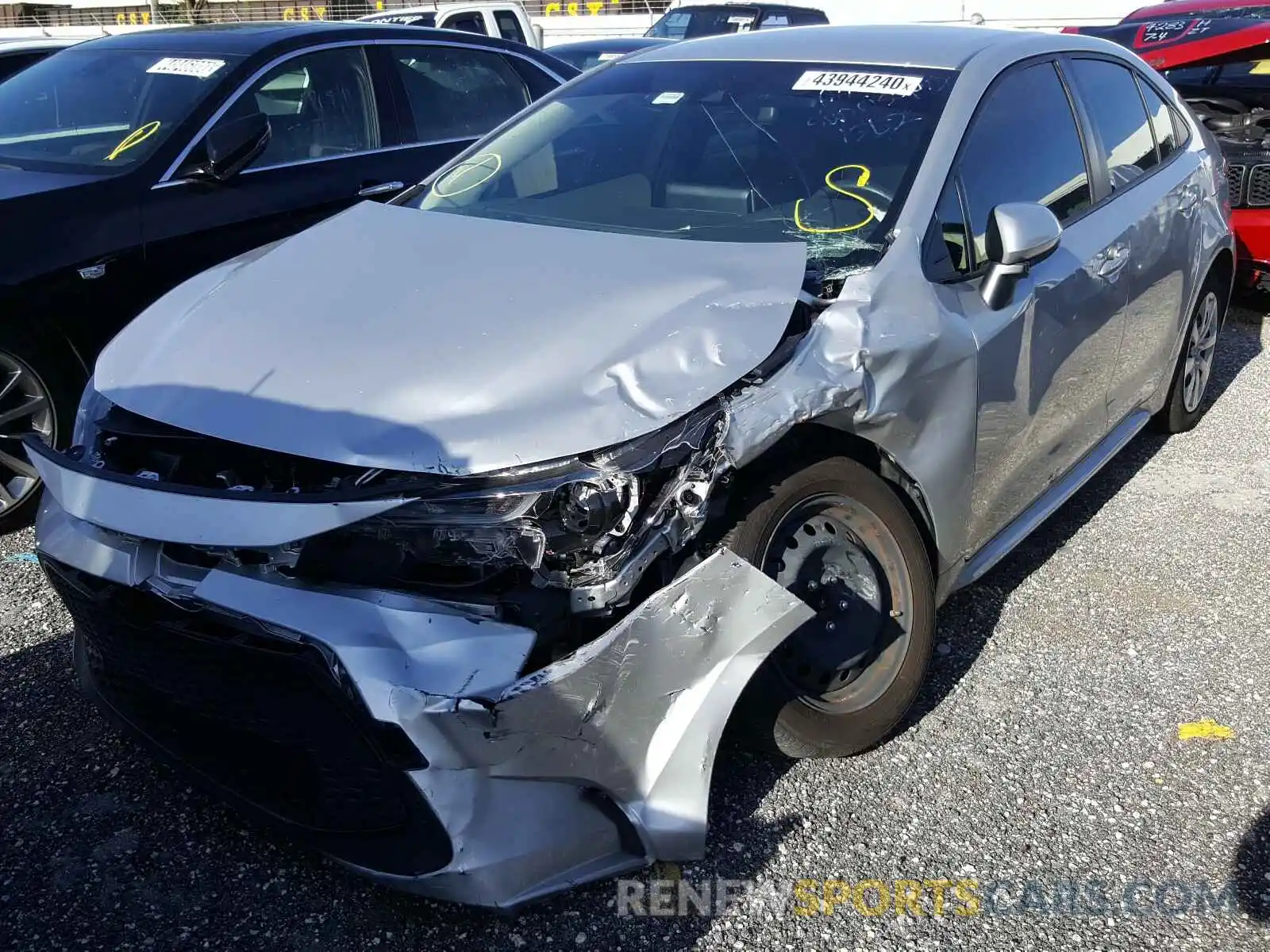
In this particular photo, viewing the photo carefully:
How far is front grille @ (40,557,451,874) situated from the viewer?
7.25ft

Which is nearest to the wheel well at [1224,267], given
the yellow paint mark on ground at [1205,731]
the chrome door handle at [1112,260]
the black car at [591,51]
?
the chrome door handle at [1112,260]

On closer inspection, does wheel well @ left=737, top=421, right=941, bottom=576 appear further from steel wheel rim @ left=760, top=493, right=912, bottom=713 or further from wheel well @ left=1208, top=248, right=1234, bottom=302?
wheel well @ left=1208, top=248, right=1234, bottom=302

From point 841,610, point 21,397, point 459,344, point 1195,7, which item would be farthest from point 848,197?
point 1195,7

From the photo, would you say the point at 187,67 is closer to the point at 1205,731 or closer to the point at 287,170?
the point at 287,170

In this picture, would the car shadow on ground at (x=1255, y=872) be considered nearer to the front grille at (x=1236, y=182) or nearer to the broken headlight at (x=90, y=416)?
the broken headlight at (x=90, y=416)

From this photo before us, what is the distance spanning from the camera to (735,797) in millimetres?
2912

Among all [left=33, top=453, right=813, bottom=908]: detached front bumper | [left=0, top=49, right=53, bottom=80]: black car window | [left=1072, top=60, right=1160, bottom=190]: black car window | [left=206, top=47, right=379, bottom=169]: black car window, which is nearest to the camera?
[left=33, top=453, right=813, bottom=908]: detached front bumper

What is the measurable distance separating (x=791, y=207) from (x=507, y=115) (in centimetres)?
349

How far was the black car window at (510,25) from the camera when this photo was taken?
13.6 meters

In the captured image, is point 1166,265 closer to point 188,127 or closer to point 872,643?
point 872,643

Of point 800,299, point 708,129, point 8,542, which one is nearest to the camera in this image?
point 800,299

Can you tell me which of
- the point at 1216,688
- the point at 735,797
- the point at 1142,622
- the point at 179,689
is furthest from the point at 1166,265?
the point at 179,689

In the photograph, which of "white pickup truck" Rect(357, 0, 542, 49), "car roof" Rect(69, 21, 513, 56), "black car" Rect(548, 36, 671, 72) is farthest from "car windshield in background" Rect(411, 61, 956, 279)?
"white pickup truck" Rect(357, 0, 542, 49)

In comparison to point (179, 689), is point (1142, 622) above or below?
below
